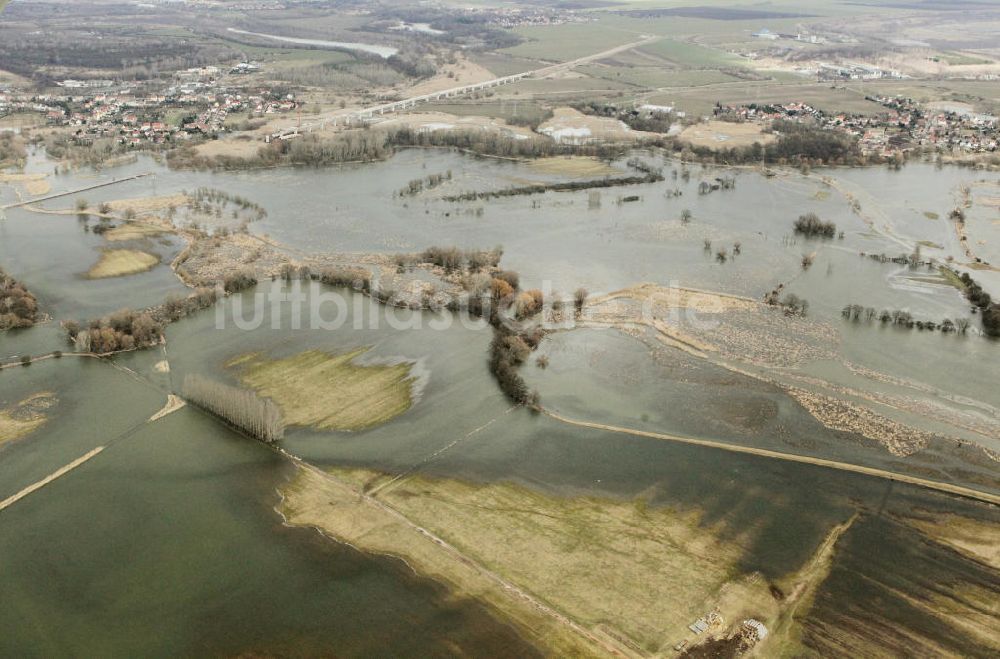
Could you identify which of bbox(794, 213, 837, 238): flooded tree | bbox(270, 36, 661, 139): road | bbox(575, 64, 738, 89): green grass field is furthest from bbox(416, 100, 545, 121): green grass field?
bbox(794, 213, 837, 238): flooded tree

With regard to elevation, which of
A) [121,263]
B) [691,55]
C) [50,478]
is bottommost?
[50,478]

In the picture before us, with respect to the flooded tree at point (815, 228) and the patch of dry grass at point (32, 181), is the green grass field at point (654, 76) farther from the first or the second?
the patch of dry grass at point (32, 181)

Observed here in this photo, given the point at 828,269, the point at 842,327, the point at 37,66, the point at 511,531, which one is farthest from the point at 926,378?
the point at 37,66

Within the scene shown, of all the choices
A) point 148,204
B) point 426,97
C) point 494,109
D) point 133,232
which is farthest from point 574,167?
point 426,97

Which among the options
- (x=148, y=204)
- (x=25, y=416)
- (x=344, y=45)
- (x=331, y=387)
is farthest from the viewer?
(x=344, y=45)

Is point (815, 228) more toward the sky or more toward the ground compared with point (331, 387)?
more toward the sky

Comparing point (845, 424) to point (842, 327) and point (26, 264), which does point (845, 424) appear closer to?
point (842, 327)

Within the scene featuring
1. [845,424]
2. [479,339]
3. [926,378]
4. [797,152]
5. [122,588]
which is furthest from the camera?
[797,152]

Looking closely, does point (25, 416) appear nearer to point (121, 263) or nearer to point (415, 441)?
point (415, 441)
